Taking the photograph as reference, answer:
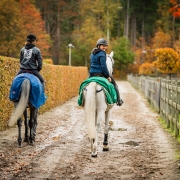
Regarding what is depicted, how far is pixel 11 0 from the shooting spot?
4253 cm

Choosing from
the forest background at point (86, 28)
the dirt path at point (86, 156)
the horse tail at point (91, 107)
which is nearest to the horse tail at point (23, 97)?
the dirt path at point (86, 156)

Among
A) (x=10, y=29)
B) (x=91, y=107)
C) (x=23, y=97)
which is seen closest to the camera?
(x=91, y=107)

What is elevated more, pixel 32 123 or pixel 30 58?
pixel 30 58

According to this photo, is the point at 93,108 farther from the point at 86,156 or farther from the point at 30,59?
the point at 30,59

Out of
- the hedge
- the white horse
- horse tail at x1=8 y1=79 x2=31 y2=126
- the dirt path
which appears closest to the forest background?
the hedge

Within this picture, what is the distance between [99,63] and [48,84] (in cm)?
832

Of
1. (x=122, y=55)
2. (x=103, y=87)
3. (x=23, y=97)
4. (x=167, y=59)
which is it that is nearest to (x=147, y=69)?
(x=122, y=55)

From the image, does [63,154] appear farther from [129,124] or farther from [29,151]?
[129,124]

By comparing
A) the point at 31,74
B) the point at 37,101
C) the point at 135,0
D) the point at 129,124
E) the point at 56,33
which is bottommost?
the point at 129,124

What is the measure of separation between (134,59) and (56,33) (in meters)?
A: 18.1

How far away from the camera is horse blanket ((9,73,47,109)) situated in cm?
815

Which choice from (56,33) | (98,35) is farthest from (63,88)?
(98,35)

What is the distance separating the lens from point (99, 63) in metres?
7.89

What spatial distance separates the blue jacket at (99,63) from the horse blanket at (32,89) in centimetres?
119
